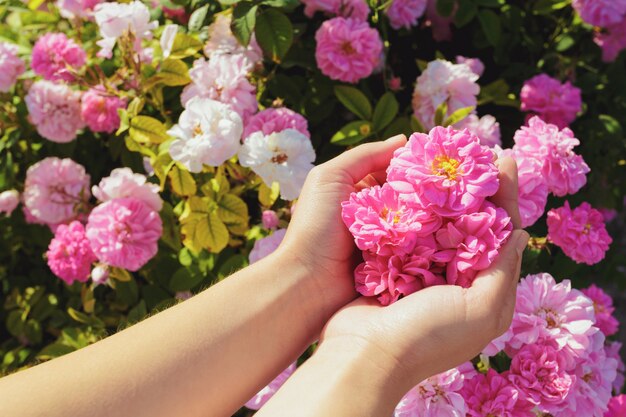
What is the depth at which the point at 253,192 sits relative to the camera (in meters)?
1.90

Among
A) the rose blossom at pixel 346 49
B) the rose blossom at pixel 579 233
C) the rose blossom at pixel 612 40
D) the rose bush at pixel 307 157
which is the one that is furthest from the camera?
the rose blossom at pixel 612 40

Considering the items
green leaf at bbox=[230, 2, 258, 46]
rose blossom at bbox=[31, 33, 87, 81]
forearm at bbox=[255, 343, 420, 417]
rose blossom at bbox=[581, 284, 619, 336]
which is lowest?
rose blossom at bbox=[581, 284, 619, 336]

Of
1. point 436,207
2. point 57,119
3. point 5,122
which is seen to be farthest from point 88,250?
point 436,207

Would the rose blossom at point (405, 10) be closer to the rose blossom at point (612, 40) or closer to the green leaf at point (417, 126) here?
the green leaf at point (417, 126)

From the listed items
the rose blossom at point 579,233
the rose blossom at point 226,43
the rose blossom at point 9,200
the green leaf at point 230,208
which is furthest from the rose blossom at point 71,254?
the rose blossom at point 579,233

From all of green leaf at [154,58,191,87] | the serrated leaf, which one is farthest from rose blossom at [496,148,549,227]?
green leaf at [154,58,191,87]

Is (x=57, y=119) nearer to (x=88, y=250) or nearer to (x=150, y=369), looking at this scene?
(x=88, y=250)

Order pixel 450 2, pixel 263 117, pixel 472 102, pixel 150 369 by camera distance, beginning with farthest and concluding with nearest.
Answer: pixel 450 2
pixel 472 102
pixel 263 117
pixel 150 369

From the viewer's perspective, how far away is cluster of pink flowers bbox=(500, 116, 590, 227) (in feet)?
4.65

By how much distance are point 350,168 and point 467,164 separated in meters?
0.26

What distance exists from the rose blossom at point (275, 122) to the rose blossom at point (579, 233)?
0.69 meters

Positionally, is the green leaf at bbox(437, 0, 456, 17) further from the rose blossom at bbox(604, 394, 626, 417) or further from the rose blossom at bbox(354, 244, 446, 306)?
the rose blossom at bbox(604, 394, 626, 417)

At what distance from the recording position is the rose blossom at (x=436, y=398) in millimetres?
1261

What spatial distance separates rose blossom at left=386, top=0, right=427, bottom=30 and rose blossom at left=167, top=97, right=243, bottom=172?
0.70m
